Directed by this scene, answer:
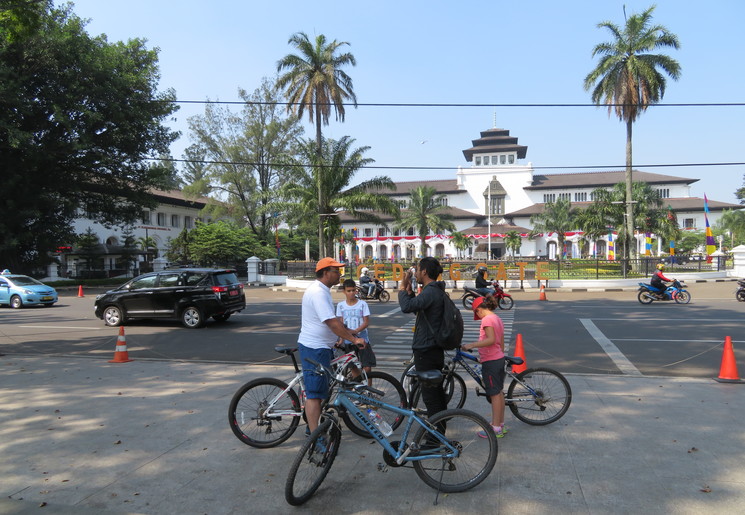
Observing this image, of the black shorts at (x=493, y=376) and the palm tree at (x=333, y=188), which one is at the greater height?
the palm tree at (x=333, y=188)

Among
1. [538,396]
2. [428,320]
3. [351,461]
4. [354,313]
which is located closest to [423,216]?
[354,313]

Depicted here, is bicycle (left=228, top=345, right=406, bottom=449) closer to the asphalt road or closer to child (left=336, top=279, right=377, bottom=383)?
child (left=336, top=279, right=377, bottom=383)

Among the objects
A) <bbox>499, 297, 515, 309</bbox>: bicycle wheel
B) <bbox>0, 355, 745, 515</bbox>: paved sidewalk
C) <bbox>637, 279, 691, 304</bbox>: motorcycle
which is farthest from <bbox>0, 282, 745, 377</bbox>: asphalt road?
<bbox>0, 355, 745, 515</bbox>: paved sidewalk

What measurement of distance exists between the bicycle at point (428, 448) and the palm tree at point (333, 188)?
95.5 ft

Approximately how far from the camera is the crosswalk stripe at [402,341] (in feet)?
33.4

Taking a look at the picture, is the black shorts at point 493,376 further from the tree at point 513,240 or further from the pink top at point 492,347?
the tree at point 513,240

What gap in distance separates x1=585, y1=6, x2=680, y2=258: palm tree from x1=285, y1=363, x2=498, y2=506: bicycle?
35898 mm

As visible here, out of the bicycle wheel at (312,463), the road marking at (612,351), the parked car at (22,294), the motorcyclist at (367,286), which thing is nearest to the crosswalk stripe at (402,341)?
the road marking at (612,351)

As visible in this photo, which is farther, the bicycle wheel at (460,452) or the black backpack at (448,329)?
the black backpack at (448,329)

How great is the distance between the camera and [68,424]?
19.1 ft

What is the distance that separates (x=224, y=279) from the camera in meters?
14.8

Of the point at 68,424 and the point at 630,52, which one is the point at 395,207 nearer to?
the point at 630,52

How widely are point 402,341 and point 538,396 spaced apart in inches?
257

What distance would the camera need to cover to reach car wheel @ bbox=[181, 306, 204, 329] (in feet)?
46.8
